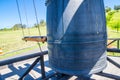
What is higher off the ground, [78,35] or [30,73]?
[78,35]

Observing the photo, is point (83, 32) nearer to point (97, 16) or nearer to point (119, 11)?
point (97, 16)

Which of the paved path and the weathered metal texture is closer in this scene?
the weathered metal texture

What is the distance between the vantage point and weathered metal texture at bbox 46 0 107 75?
2238 millimetres

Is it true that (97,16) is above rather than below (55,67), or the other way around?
above

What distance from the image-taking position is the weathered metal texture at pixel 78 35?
2.24m

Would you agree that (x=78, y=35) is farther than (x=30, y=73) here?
No

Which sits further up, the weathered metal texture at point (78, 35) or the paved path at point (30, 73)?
the weathered metal texture at point (78, 35)

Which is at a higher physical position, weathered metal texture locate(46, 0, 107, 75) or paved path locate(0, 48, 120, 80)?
weathered metal texture locate(46, 0, 107, 75)

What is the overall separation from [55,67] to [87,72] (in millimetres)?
509

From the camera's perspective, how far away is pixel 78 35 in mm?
2230

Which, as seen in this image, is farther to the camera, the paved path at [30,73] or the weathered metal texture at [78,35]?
the paved path at [30,73]

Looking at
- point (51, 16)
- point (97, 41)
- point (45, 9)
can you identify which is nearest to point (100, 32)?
point (97, 41)

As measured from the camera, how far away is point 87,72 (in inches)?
92.6

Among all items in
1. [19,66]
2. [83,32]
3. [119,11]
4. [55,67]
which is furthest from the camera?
[119,11]
